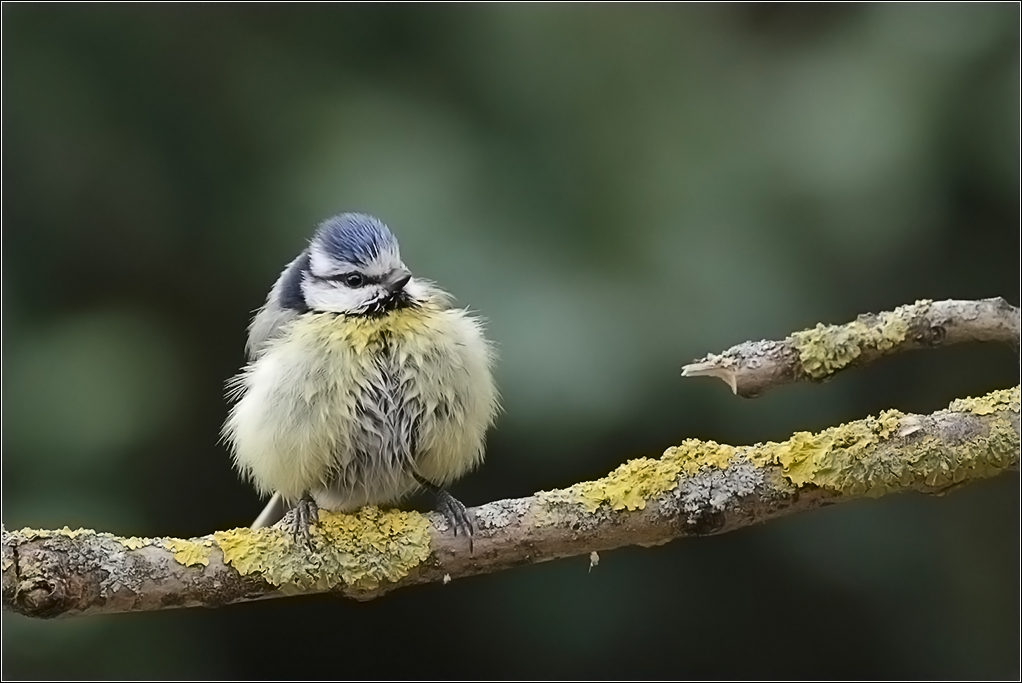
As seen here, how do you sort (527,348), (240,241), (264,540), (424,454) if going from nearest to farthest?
(264,540) → (424,454) → (527,348) → (240,241)

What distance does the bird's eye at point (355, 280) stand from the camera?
90 centimetres

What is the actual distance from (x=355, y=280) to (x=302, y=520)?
221 mm

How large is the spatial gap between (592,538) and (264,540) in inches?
9.7

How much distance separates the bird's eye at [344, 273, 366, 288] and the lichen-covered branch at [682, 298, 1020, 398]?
305 mm

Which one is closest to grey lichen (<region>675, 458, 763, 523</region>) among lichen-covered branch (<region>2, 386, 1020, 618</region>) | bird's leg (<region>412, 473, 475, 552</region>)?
Answer: lichen-covered branch (<region>2, 386, 1020, 618</region>)

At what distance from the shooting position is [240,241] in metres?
1.19

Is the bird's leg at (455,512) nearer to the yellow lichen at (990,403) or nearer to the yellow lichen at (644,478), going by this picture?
the yellow lichen at (644,478)

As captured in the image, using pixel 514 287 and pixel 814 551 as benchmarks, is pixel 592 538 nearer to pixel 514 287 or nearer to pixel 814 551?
pixel 514 287

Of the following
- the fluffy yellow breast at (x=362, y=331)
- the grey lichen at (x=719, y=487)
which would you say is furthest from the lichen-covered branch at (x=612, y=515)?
the fluffy yellow breast at (x=362, y=331)

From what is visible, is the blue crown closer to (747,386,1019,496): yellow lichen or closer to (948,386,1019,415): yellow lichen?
(747,386,1019,496): yellow lichen

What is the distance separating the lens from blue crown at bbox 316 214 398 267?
2.92 feet

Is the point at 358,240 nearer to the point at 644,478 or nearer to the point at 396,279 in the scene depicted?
the point at 396,279

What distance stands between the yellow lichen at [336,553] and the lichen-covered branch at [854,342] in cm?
25

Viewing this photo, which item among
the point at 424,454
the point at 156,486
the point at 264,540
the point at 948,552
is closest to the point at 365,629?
the point at 156,486
